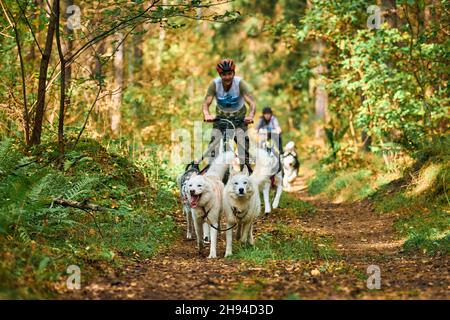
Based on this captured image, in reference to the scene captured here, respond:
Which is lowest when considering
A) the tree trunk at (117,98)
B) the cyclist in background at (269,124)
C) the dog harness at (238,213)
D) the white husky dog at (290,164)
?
the dog harness at (238,213)

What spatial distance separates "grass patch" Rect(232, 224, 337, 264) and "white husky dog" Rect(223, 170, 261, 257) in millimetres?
345

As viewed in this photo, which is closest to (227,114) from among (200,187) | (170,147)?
(200,187)

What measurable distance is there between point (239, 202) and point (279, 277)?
212 centimetres

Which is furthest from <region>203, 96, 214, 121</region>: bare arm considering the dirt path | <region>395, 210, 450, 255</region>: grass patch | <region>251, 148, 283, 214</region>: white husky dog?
<region>395, 210, 450, 255</region>: grass patch

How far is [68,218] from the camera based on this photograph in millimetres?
7992

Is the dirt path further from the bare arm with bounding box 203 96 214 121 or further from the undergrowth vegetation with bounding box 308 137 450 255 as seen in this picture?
the bare arm with bounding box 203 96 214 121

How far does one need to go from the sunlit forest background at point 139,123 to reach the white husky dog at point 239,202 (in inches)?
39.9

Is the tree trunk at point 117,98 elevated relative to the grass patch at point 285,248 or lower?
elevated

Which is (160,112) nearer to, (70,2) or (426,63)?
(70,2)

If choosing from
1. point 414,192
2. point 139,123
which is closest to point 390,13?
point 414,192

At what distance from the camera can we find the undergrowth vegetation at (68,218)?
5409 millimetres

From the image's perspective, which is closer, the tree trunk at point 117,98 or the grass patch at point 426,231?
the grass patch at point 426,231

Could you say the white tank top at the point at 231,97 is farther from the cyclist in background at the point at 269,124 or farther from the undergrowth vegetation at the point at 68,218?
the cyclist in background at the point at 269,124

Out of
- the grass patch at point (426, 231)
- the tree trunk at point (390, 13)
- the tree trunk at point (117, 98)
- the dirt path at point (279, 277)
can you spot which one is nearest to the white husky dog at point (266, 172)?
the dirt path at point (279, 277)
